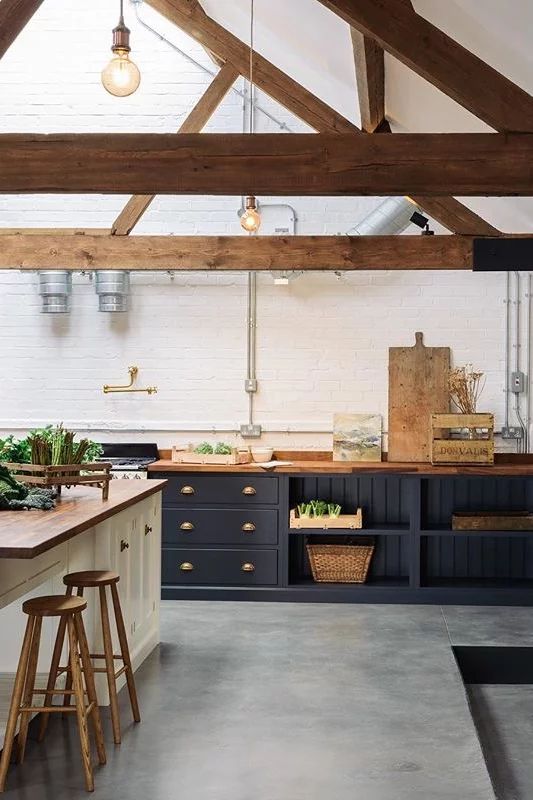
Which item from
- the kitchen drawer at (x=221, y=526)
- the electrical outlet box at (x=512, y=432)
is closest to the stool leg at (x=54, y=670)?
the kitchen drawer at (x=221, y=526)

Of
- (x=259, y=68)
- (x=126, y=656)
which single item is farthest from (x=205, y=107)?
(x=126, y=656)

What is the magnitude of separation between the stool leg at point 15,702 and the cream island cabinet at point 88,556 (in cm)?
17

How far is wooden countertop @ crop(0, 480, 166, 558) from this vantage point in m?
4.02

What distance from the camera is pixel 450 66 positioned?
526cm

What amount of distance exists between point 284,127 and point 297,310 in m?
1.51

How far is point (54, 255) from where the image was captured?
7969 mm

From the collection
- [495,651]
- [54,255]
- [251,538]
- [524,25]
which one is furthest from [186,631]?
[524,25]

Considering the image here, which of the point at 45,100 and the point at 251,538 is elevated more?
the point at 45,100

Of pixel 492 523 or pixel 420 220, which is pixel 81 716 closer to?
pixel 492 523

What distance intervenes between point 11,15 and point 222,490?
356cm

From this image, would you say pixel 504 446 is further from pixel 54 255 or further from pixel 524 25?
A: pixel 524 25

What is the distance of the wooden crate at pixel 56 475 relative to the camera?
213 inches

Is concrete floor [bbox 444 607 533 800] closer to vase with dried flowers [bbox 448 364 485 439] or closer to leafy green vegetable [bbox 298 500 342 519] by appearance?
leafy green vegetable [bbox 298 500 342 519]

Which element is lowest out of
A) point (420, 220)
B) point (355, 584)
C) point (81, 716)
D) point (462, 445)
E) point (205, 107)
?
point (355, 584)
